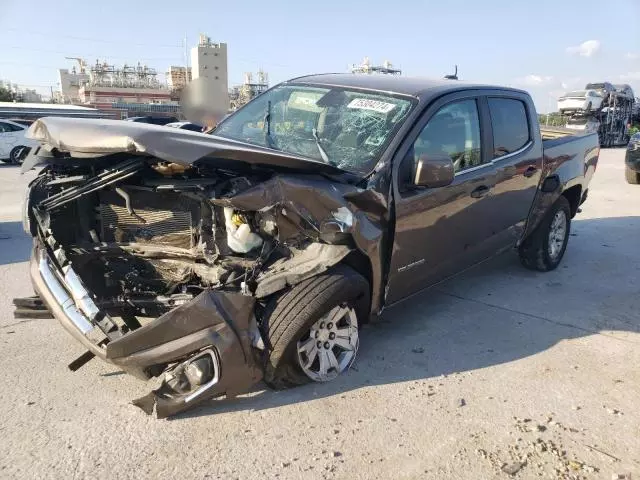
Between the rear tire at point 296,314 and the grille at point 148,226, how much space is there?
72 cm

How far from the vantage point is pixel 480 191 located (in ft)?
13.8

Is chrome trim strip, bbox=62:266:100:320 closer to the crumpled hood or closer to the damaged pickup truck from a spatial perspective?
the damaged pickup truck

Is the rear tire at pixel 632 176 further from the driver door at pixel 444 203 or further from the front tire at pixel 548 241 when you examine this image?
the driver door at pixel 444 203

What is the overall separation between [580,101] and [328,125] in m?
28.1

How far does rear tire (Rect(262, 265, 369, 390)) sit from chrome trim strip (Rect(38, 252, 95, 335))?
0.99 meters

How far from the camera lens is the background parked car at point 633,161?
1238 cm

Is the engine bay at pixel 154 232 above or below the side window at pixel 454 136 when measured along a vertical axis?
below

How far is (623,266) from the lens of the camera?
6129 mm

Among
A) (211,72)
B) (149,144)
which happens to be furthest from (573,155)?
(149,144)

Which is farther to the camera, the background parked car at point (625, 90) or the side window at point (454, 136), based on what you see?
the background parked car at point (625, 90)

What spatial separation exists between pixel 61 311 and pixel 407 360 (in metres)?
2.24

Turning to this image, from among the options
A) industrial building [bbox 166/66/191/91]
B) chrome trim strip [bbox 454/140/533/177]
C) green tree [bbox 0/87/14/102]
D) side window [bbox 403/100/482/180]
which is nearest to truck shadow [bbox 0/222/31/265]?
industrial building [bbox 166/66/191/91]

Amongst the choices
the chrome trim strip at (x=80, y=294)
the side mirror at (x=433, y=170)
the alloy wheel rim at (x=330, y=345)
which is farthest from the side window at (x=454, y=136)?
the chrome trim strip at (x=80, y=294)

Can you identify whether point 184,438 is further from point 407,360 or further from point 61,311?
point 407,360
